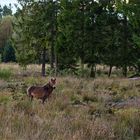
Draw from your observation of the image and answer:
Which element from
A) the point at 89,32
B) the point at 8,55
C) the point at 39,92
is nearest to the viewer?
the point at 39,92

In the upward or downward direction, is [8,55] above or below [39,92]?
below

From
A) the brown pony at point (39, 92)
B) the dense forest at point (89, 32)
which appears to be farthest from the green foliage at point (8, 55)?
the brown pony at point (39, 92)

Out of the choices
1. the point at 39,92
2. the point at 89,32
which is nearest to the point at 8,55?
the point at 89,32

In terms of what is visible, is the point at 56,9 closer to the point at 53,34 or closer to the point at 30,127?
the point at 53,34

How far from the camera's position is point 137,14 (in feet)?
58.9

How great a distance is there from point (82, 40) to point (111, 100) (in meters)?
16.0

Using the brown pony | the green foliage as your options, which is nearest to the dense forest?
the brown pony

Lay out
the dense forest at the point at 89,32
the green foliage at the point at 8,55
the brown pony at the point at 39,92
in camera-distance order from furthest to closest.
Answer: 1. the green foliage at the point at 8,55
2. the dense forest at the point at 89,32
3. the brown pony at the point at 39,92

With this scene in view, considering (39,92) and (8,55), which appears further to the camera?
(8,55)

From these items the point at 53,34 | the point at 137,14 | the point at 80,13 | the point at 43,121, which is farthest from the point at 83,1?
the point at 43,121

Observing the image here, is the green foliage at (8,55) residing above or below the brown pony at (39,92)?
below

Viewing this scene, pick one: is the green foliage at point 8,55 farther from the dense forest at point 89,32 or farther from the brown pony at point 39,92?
the brown pony at point 39,92

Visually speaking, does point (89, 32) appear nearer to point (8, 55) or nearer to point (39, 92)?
point (39, 92)

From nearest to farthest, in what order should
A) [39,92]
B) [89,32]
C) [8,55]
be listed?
1. [39,92]
2. [89,32]
3. [8,55]
